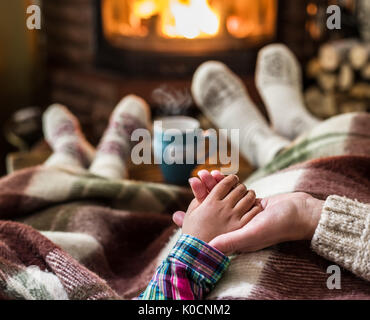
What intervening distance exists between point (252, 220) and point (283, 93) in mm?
741

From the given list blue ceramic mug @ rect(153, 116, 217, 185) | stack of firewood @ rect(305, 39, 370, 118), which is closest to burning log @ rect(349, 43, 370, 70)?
stack of firewood @ rect(305, 39, 370, 118)

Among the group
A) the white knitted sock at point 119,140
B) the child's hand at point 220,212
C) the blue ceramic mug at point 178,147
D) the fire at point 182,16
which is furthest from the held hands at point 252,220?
the fire at point 182,16

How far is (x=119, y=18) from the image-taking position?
1.76 m

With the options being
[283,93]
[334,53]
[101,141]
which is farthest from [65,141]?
[334,53]

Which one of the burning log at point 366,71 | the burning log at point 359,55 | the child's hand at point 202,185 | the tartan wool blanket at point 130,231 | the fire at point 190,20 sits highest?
the fire at point 190,20

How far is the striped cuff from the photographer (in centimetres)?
54

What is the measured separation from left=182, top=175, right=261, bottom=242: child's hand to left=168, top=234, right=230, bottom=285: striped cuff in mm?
Result: 26

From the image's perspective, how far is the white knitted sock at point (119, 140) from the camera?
1.01m

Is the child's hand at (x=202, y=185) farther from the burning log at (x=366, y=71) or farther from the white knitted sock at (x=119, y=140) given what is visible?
the burning log at (x=366, y=71)

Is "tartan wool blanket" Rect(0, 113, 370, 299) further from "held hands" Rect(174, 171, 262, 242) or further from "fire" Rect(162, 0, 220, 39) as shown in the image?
"fire" Rect(162, 0, 220, 39)

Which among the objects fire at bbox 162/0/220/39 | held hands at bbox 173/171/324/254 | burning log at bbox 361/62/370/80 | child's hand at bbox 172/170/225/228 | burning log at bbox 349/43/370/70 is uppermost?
fire at bbox 162/0/220/39

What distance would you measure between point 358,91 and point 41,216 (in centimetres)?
126

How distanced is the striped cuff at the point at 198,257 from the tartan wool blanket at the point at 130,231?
22 mm
